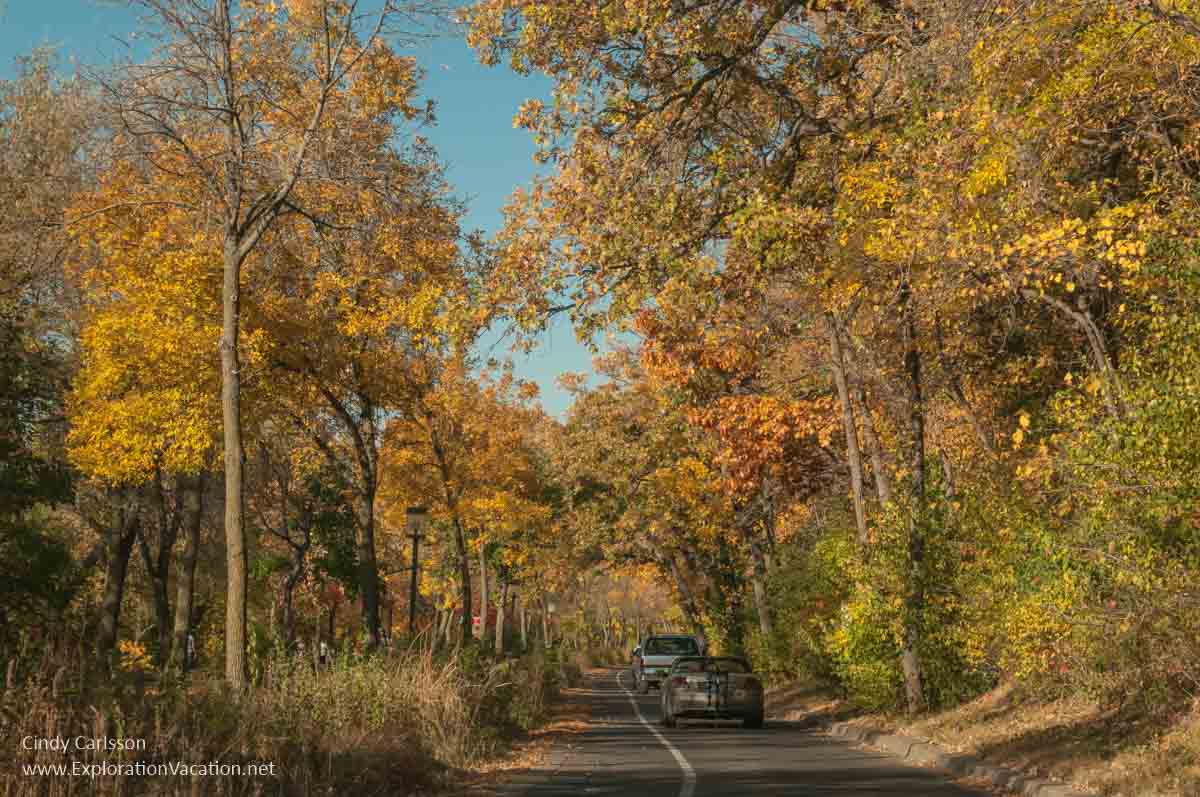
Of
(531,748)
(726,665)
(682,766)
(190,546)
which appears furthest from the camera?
(190,546)

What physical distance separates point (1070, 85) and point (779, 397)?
16969mm

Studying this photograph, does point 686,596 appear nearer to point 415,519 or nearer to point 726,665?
point 726,665

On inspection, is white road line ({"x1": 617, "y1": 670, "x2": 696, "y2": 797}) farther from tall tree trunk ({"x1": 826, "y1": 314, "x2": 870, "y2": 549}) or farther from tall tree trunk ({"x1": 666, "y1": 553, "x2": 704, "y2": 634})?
tall tree trunk ({"x1": 666, "y1": 553, "x2": 704, "y2": 634})

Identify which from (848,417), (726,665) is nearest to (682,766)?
(848,417)

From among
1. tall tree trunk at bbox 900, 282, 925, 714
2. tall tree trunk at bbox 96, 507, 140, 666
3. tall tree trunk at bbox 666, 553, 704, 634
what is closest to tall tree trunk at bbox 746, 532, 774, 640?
tall tree trunk at bbox 666, 553, 704, 634

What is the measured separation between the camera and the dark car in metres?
23.2

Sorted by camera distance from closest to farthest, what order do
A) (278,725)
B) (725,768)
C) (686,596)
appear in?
1. (278,725)
2. (725,768)
3. (686,596)

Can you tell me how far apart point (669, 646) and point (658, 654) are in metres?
0.64

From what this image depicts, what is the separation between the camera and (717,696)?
76.2 ft

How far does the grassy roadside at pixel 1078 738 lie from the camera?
35.2 ft

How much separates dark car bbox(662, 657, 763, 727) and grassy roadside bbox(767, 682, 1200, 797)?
10.5 ft

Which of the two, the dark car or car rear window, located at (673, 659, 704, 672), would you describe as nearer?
the dark car

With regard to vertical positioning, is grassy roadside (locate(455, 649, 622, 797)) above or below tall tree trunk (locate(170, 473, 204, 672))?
below

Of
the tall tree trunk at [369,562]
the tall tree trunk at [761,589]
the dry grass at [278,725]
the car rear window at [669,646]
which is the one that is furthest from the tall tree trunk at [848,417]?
the car rear window at [669,646]
